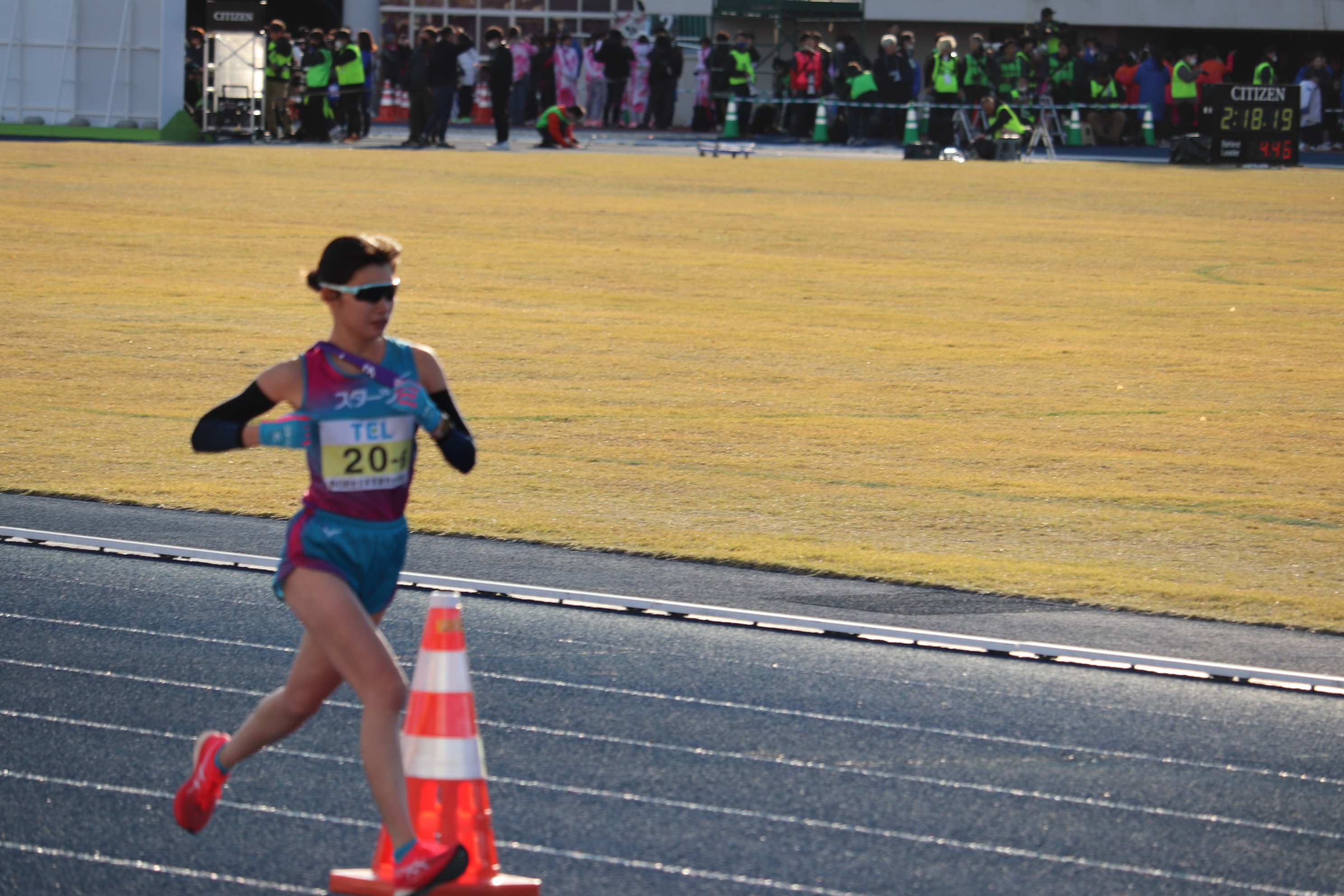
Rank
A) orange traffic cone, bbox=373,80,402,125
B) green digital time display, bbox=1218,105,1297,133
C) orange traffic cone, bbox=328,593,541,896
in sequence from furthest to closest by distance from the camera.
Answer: orange traffic cone, bbox=373,80,402,125 → green digital time display, bbox=1218,105,1297,133 → orange traffic cone, bbox=328,593,541,896

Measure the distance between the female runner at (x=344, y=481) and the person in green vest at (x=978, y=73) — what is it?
32097 millimetres

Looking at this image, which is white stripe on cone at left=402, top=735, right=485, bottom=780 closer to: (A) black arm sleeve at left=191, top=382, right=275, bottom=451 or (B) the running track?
(B) the running track

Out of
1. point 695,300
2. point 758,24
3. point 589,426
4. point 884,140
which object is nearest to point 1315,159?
point 884,140

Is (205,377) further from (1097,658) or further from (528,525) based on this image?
(1097,658)

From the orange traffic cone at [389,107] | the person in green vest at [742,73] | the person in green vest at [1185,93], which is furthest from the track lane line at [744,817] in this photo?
the orange traffic cone at [389,107]

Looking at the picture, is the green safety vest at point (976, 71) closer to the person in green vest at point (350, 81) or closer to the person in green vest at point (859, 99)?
the person in green vest at point (859, 99)

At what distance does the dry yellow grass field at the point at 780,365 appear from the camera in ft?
28.0

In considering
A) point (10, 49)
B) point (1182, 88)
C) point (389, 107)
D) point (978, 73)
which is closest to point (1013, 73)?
point (978, 73)

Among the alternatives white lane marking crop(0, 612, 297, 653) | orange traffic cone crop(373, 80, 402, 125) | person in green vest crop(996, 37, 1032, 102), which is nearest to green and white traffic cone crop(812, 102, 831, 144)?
person in green vest crop(996, 37, 1032, 102)

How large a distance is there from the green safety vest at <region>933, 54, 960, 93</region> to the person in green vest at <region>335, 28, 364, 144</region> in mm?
11887

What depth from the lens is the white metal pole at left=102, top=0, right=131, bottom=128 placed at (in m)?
32.4

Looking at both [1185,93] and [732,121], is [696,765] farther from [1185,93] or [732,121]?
[1185,93]

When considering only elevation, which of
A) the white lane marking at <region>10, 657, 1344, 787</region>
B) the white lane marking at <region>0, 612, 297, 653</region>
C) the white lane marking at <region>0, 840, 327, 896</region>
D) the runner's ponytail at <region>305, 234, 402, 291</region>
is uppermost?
the runner's ponytail at <region>305, 234, 402, 291</region>

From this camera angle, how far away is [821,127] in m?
39.3
